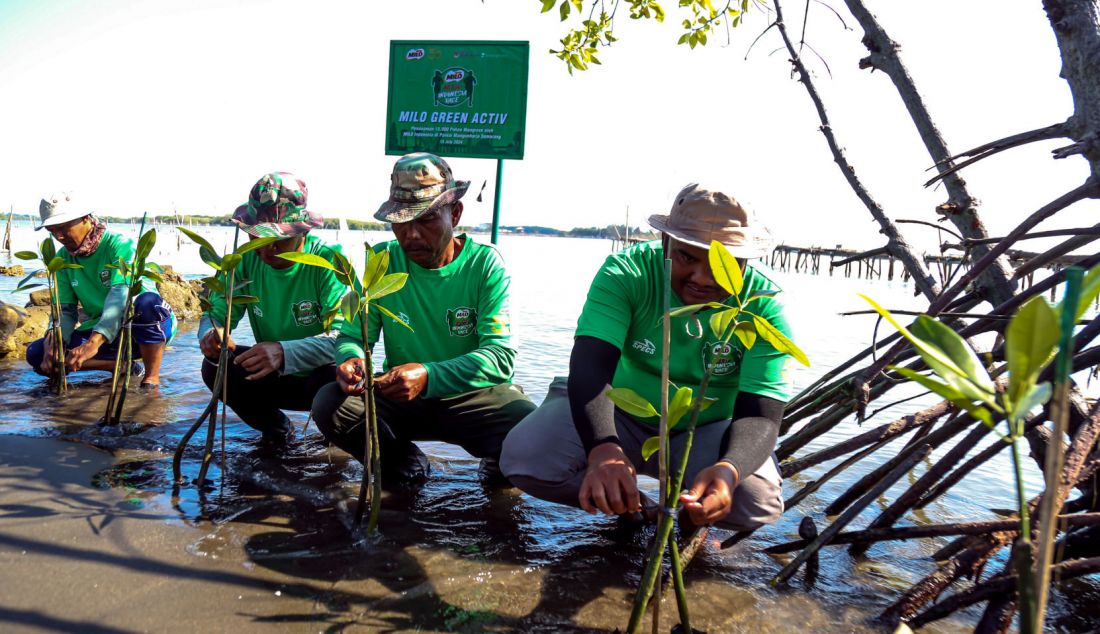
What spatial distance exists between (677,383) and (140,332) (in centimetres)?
327

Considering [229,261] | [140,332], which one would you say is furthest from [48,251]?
[229,261]

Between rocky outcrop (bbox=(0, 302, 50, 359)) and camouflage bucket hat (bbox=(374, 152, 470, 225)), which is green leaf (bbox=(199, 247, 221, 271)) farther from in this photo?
rocky outcrop (bbox=(0, 302, 50, 359))

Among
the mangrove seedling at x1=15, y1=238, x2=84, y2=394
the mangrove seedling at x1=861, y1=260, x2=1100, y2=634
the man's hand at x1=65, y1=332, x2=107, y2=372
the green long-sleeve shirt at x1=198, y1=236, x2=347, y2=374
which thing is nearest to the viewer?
the mangrove seedling at x1=861, y1=260, x2=1100, y2=634

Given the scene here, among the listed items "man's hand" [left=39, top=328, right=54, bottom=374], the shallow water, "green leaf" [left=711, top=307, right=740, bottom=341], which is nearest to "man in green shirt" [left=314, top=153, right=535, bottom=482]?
the shallow water

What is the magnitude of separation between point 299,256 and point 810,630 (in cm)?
152

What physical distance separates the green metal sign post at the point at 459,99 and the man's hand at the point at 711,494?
2.91 meters

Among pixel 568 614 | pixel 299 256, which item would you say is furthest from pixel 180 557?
pixel 568 614

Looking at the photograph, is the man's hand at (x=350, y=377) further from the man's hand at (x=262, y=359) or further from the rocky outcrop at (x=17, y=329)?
the rocky outcrop at (x=17, y=329)

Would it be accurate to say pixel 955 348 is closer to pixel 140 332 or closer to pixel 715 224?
pixel 715 224

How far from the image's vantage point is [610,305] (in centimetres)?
203

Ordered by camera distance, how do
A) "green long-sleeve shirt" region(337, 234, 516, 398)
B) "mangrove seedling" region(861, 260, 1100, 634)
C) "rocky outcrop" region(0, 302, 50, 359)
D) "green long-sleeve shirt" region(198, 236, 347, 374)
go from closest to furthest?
"mangrove seedling" region(861, 260, 1100, 634) < "green long-sleeve shirt" region(337, 234, 516, 398) < "green long-sleeve shirt" region(198, 236, 347, 374) < "rocky outcrop" region(0, 302, 50, 359)

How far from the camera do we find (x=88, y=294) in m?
3.97

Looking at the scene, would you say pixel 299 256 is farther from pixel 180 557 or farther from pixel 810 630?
pixel 810 630

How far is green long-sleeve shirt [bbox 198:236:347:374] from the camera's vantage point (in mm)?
2846
